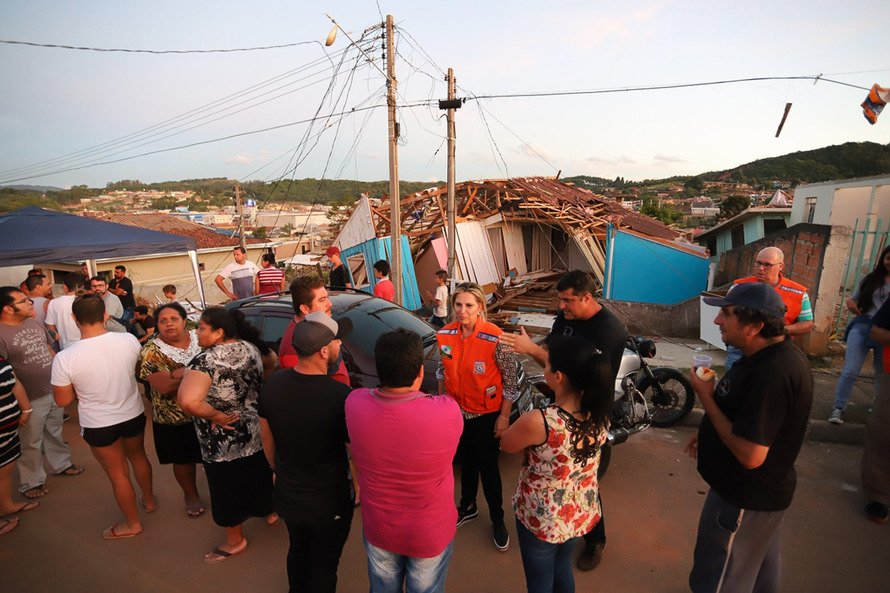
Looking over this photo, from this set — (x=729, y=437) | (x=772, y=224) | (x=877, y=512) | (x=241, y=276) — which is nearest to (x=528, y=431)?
(x=729, y=437)

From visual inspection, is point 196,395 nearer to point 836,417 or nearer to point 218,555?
point 218,555

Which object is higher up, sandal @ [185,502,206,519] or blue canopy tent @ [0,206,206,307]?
blue canopy tent @ [0,206,206,307]

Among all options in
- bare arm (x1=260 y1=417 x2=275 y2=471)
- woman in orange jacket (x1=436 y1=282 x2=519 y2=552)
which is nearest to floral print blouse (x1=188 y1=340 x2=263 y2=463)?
bare arm (x1=260 y1=417 x2=275 y2=471)

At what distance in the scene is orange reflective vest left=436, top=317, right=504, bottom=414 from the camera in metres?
2.92

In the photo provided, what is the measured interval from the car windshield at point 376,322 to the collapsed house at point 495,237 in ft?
22.2

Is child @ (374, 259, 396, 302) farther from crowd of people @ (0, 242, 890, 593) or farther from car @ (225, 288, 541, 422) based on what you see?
crowd of people @ (0, 242, 890, 593)

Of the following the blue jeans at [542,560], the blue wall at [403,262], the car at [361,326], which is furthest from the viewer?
the blue wall at [403,262]

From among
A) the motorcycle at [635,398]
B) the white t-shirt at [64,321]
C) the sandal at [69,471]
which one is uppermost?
the white t-shirt at [64,321]

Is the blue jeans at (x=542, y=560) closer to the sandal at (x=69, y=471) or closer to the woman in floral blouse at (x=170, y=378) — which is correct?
the woman in floral blouse at (x=170, y=378)

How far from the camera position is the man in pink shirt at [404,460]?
1.79 metres

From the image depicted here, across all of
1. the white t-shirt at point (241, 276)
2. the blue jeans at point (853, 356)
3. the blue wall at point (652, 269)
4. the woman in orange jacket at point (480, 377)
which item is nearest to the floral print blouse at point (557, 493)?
the woman in orange jacket at point (480, 377)

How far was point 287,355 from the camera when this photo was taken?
3.19 meters

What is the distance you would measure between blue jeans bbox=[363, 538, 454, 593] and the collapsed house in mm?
9542

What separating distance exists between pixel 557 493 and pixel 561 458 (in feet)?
0.71
